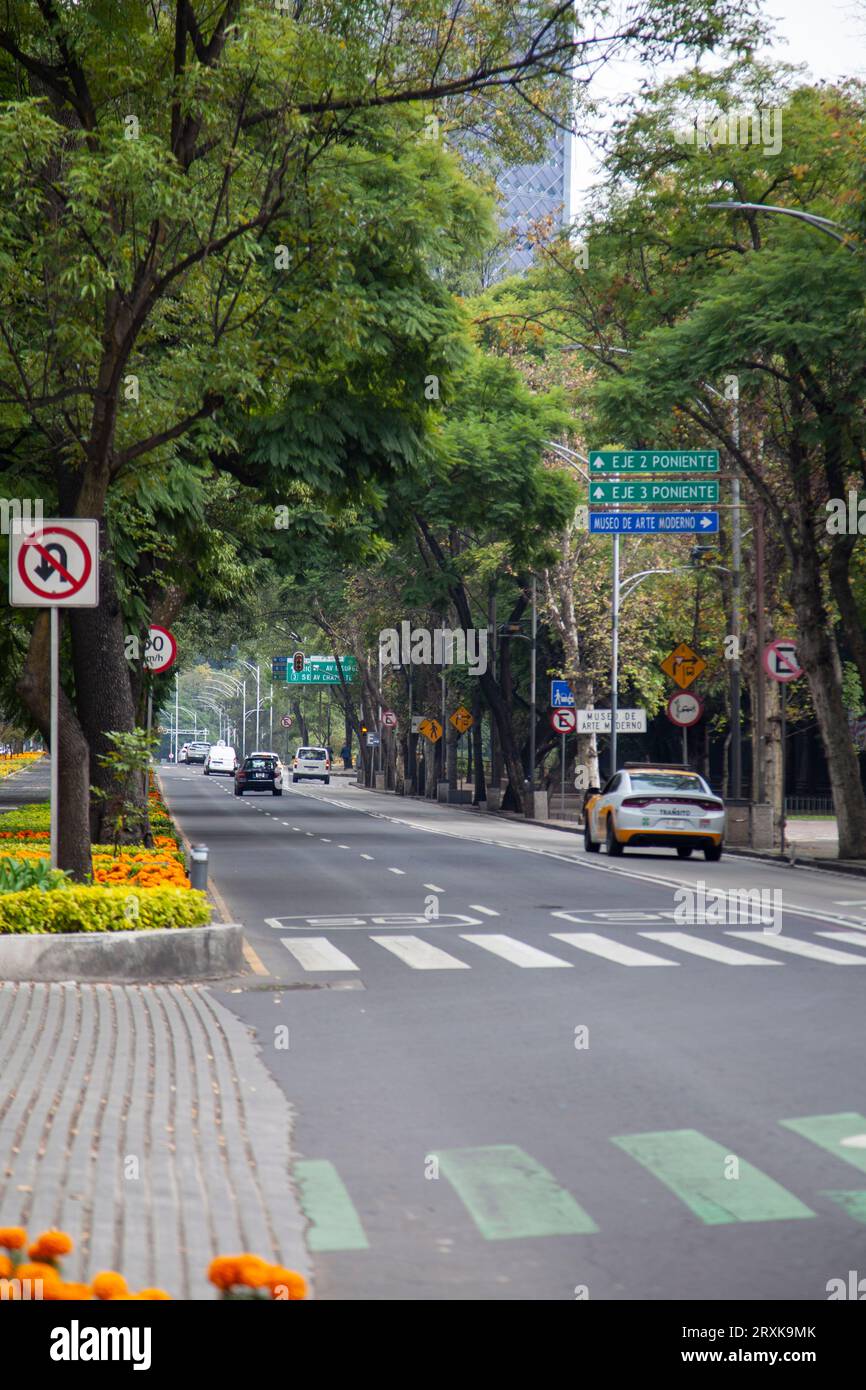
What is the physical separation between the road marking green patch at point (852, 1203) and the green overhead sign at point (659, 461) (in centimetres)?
2366

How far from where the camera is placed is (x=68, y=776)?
53.4 ft

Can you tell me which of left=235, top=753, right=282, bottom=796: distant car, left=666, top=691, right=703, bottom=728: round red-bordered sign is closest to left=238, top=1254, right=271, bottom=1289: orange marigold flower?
left=666, top=691, right=703, bottom=728: round red-bordered sign

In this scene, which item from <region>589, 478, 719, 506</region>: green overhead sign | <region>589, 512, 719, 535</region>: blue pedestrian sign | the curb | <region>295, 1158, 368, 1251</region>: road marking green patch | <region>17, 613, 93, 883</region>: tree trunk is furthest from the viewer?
<region>589, 512, 719, 535</region>: blue pedestrian sign

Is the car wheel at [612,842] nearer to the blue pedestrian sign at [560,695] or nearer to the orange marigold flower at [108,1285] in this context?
the blue pedestrian sign at [560,695]

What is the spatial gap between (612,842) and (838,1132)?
23.2m

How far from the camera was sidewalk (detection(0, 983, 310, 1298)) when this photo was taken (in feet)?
19.6

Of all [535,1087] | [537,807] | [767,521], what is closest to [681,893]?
[535,1087]

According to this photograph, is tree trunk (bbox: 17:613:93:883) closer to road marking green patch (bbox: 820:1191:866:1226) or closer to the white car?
road marking green patch (bbox: 820:1191:866:1226)

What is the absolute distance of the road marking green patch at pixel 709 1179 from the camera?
662 centimetres

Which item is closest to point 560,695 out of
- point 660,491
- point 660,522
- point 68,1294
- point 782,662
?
point 660,522

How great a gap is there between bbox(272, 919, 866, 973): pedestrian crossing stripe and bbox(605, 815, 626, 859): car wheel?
13.5 meters

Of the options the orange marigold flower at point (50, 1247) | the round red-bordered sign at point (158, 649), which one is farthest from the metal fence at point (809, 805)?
the orange marigold flower at point (50, 1247)
